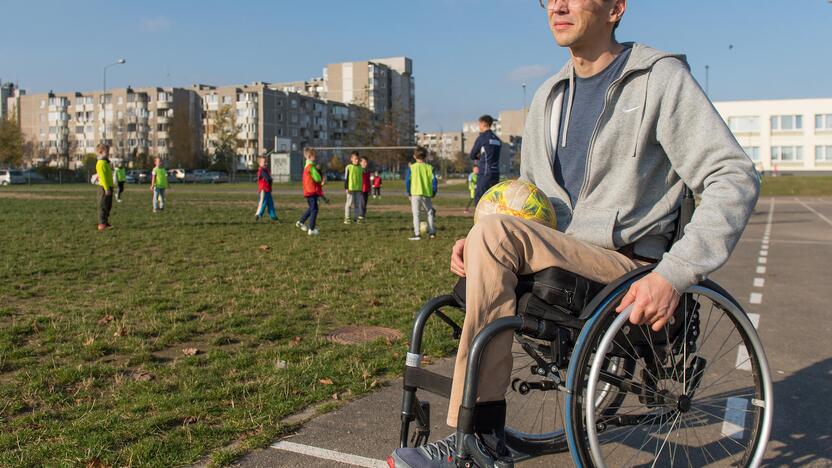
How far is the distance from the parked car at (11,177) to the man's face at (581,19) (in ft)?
237

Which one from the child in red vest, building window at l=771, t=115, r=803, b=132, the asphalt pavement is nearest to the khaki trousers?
the asphalt pavement

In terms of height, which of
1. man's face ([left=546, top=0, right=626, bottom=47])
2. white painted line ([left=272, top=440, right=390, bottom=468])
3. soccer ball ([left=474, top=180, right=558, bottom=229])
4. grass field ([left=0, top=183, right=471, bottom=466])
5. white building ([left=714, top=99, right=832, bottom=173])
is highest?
white building ([left=714, top=99, right=832, bottom=173])

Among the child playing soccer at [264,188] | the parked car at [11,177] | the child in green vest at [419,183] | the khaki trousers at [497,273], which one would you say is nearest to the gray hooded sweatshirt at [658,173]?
the khaki trousers at [497,273]

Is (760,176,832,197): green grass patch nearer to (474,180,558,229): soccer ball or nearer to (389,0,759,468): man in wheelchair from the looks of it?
(389,0,759,468): man in wheelchair

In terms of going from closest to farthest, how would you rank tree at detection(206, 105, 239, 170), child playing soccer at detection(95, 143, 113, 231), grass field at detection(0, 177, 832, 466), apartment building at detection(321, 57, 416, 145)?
grass field at detection(0, 177, 832, 466)
child playing soccer at detection(95, 143, 113, 231)
tree at detection(206, 105, 239, 170)
apartment building at detection(321, 57, 416, 145)

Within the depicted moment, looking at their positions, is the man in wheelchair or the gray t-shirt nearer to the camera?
the man in wheelchair

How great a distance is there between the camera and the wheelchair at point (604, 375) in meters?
2.48

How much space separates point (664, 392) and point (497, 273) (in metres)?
0.91

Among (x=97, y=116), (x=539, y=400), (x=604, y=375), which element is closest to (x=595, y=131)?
(x=604, y=375)

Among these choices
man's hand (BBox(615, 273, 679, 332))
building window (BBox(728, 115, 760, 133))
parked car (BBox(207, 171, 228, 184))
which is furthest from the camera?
building window (BBox(728, 115, 760, 133))

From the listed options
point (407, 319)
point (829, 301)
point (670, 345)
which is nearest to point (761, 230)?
point (829, 301)

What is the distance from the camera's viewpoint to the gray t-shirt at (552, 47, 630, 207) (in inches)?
116

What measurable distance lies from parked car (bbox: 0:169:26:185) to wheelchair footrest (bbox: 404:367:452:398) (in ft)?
237

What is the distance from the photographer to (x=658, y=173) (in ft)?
9.50
